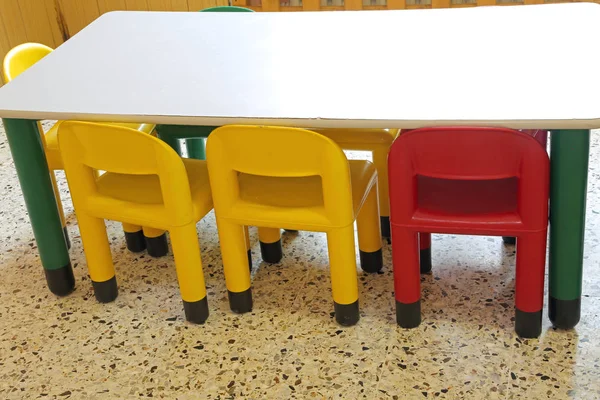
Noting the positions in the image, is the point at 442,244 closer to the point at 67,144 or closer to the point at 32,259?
the point at 67,144

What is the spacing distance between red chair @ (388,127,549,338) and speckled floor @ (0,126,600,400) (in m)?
0.12

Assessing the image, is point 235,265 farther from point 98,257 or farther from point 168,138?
point 168,138

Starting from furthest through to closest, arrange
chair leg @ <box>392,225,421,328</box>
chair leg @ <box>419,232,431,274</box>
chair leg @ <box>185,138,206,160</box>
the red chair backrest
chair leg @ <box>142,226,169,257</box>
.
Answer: chair leg @ <box>185,138,206,160</box>, chair leg @ <box>142,226,169,257</box>, chair leg @ <box>419,232,431,274</box>, chair leg @ <box>392,225,421,328</box>, the red chair backrest

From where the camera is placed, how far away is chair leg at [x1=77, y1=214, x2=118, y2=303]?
2291mm

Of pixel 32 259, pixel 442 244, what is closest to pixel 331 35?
pixel 442 244

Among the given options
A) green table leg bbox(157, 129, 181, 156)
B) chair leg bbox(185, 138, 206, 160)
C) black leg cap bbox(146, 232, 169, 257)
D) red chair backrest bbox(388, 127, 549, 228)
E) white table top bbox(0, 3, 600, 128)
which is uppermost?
white table top bbox(0, 3, 600, 128)

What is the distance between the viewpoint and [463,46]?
91.0 inches

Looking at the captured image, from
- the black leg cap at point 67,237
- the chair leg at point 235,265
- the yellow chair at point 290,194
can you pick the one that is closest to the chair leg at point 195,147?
the black leg cap at point 67,237

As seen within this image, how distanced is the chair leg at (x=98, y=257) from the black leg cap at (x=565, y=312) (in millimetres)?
1278

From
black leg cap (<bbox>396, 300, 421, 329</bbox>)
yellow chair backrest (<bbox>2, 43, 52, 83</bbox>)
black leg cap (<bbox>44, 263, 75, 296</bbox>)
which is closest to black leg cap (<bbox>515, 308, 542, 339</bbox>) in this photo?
black leg cap (<bbox>396, 300, 421, 329</bbox>)

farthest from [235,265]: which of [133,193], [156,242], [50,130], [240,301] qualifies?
[50,130]

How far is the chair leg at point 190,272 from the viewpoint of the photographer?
7.13ft

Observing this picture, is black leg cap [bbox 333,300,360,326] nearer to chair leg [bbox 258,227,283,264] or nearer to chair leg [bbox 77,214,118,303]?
chair leg [bbox 258,227,283,264]

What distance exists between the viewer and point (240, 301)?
2.29 metres
